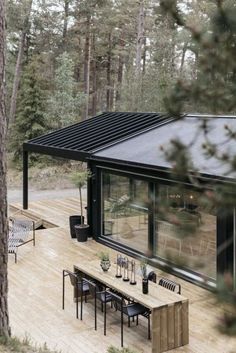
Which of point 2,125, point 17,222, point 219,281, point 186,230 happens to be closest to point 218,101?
point 186,230

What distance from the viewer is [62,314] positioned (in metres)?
6.93

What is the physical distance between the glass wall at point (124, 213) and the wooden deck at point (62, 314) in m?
0.61

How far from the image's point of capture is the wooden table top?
5.83 metres

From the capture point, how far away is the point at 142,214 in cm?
966

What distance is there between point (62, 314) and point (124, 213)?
379 centimetres

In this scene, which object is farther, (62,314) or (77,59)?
(77,59)

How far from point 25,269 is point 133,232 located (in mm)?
2464

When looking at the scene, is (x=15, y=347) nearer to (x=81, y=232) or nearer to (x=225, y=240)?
(x=225, y=240)

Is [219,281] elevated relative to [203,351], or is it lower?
elevated

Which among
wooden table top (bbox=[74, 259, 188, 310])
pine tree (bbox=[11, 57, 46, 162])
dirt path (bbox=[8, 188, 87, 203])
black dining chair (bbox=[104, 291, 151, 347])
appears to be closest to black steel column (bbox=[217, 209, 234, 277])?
wooden table top (bbox=[74, 259, 188, 310])

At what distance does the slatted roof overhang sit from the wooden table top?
4.38 meters

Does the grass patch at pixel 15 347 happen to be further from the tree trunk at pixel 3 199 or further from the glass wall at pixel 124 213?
the glass wall at pixel 124 213

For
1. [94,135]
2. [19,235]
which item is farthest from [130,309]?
[94,135]

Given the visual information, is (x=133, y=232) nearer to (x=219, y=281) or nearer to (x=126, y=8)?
(x=219, y=281)
